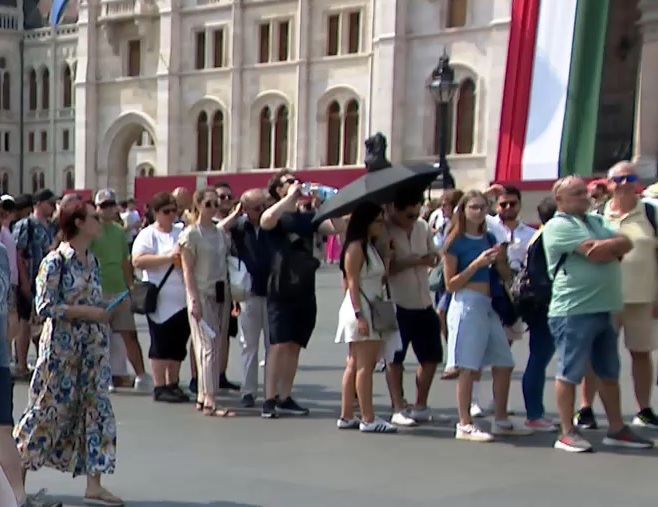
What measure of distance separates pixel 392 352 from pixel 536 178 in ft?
62.5

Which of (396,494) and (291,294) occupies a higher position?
(291,294)

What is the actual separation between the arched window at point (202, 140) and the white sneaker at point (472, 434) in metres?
35.9

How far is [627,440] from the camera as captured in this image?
745 cm

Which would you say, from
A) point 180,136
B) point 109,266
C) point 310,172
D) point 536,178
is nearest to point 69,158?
point 180,136

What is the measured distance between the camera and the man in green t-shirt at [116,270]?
9.84m

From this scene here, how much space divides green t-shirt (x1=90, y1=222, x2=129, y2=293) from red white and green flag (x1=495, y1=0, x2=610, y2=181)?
693 inches

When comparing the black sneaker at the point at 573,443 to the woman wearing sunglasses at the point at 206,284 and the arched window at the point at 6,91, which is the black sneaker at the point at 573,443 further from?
the arched window at the point at 6,91

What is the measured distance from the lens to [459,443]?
300 inches

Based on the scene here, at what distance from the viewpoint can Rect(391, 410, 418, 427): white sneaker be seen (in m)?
8.25

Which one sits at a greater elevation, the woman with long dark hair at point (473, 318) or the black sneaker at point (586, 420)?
the woman with long dark hair at point (473, 318)

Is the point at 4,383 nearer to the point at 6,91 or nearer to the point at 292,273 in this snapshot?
the point at 292,273

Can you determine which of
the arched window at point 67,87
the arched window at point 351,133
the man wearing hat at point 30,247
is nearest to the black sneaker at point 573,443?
the man wearing hat at point 30,247

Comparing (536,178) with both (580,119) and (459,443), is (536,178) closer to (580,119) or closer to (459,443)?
(580,119)

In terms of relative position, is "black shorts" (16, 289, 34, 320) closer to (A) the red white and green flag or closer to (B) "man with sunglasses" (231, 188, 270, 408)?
(B) "man with sunglasses" (231, 188, 270, 408)
